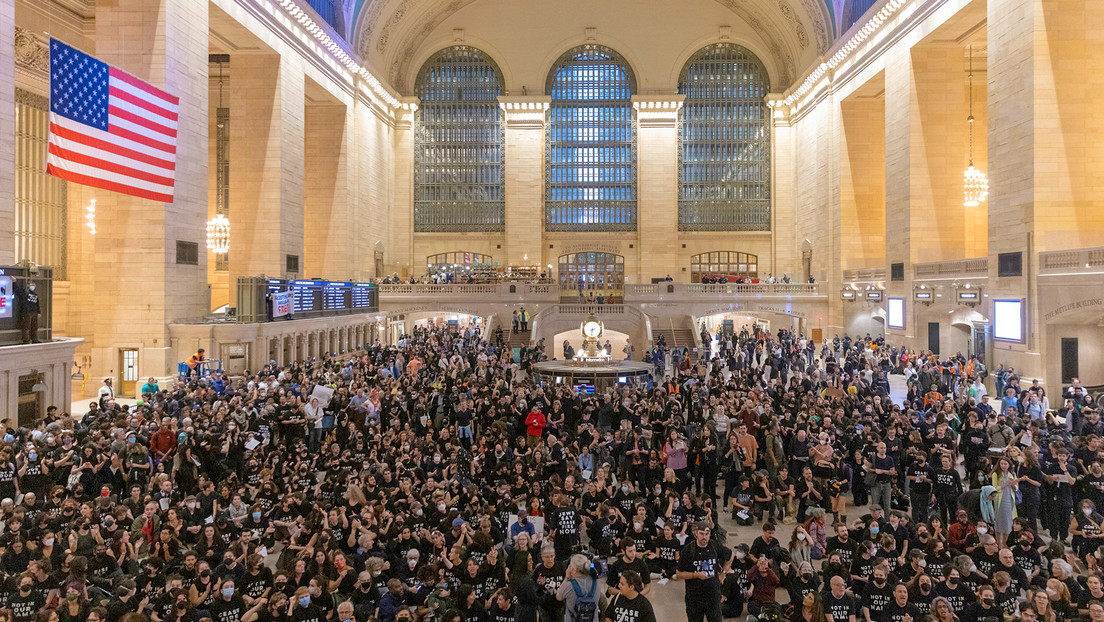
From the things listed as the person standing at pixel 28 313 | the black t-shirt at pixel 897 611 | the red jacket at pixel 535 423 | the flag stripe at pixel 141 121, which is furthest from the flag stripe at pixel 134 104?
the black t-shirt at pixel 897 611

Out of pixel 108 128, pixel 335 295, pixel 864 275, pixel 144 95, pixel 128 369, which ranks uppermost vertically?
pixel 144 95

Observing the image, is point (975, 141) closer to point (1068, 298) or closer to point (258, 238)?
point (1068, 298)

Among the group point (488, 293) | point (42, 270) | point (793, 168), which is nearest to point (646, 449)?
point (42, 270)

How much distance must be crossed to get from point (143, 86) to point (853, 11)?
3286 centimetres

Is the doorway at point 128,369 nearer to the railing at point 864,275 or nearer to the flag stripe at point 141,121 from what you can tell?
the flag stripe at point 141,121

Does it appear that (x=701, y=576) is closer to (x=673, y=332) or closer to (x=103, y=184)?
(x=103, y=184)

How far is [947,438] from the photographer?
11336mm

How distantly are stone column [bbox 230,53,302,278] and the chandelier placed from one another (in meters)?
2.51

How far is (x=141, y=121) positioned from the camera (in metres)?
20.8

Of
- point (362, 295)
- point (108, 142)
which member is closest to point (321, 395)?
point (108, 142)

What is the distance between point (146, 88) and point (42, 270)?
6610 millimetres

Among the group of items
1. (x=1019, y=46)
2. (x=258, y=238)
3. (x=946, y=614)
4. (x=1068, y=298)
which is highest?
(x=1019, y=46)

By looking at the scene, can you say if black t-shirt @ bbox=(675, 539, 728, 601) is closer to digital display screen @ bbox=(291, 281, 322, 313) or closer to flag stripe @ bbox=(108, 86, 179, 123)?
flag stripe @ bbox=(108, 86, 179, 123)

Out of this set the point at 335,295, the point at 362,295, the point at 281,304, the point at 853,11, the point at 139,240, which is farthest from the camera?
the point at 853,11
